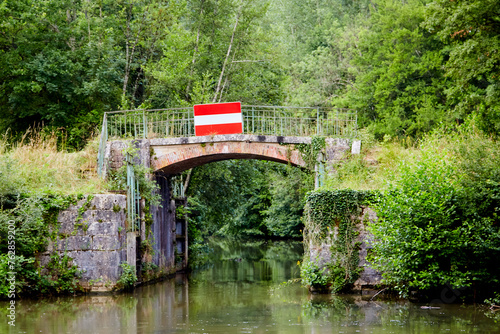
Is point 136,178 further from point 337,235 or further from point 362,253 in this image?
point 362,253

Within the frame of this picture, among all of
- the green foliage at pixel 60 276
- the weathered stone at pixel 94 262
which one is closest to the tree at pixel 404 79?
the weathered stone at pixel 94 262

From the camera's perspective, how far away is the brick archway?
1623 cm

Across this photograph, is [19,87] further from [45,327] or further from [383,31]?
[383,31]

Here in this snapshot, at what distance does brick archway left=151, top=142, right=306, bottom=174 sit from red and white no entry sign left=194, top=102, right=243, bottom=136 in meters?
0.38

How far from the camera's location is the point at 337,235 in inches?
535

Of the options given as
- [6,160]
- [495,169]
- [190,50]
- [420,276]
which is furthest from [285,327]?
[190,50]

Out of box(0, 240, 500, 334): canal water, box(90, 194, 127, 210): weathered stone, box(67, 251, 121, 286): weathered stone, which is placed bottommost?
box(0, 240, 500, 334): canal water

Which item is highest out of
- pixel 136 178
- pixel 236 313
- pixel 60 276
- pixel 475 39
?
pixel 475 39

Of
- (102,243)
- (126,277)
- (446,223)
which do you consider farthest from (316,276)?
(102,243)

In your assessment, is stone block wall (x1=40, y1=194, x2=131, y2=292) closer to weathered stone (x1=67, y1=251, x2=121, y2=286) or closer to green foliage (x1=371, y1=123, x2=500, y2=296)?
weathered stone (x1=67, y1=251, x2=121, y2=286)

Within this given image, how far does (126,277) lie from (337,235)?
5316 mm

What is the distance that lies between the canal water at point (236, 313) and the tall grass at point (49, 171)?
108 inches

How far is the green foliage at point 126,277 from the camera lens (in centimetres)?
1420

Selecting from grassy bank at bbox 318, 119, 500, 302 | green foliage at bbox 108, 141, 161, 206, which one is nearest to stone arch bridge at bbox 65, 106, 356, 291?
green foliage at bbox 108, 141, 161, 206
